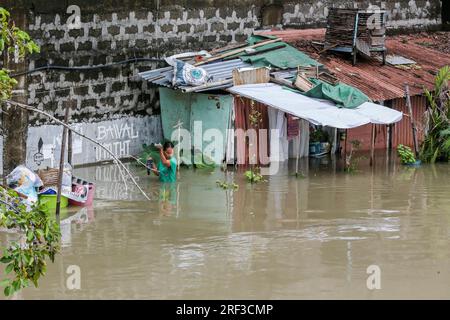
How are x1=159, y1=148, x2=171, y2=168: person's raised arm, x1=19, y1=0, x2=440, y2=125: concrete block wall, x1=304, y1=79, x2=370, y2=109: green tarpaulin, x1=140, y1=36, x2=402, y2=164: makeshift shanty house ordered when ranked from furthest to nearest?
x1=304, y1=79, x2=370, y2=109: green tarpaulin
x1=140, y1=36, x2=402, y2=164: makeshift shanty house
x1=19, y1=0, x2=440, y2=125: concrete block wall
x1=159, y1=148, x2=171, y2=168: person's raised arm

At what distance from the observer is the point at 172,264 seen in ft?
41.8

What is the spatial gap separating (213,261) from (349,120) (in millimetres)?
5296

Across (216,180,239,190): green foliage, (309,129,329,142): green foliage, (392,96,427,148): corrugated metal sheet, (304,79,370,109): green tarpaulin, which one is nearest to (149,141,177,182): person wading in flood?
(216,180,239,190): green foliage

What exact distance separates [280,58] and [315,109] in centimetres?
202

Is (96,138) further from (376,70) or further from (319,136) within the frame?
(376,70)

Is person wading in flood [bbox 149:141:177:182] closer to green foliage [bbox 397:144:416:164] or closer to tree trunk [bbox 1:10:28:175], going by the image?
tree trunk [bbox 1:10:28:175]

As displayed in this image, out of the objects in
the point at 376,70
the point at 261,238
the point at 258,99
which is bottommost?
the point at 261,238

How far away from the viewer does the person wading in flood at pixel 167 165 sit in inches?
653

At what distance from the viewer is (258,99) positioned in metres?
17.3

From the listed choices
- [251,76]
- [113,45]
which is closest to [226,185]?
[251,76]

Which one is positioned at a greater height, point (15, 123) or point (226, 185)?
point (15, 123)

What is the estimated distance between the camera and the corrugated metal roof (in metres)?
18.0

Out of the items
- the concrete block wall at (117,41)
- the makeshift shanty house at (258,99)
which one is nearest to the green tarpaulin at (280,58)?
the makeshift shanty house at (258,99)

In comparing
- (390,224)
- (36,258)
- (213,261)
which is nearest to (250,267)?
(213,261)
